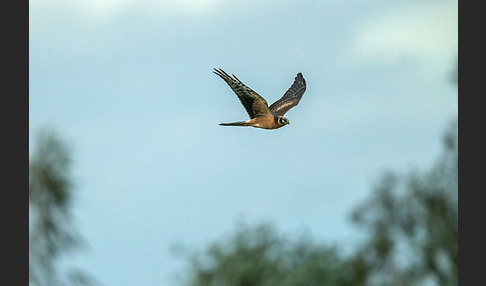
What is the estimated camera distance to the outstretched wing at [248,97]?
1061 inches

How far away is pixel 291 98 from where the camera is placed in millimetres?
31812

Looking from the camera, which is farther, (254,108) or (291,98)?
(291,98)

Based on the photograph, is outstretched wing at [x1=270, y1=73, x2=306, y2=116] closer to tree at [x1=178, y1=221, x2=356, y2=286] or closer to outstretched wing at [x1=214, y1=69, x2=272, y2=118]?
outstretched wing at [x1=214, y1=69, x2=272, y2=118]

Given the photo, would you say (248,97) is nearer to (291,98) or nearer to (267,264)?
(291,98)

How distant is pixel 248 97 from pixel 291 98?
15.5 ft

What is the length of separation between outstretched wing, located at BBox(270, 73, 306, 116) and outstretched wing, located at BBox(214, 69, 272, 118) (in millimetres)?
1895

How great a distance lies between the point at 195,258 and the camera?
64750 millimetres

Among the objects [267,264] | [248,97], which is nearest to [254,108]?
[248,97]

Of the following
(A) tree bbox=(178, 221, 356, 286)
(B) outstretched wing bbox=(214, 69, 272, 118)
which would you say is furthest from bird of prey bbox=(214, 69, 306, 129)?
(A) tree bbox=(178, 221, 356, 286)

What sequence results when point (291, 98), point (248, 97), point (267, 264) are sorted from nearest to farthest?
point (248, 97), point (291, 98), point (267, 264)

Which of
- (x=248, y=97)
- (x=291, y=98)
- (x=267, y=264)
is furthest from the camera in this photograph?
(x=267, y=264)

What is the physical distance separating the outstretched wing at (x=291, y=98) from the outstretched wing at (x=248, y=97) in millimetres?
1895

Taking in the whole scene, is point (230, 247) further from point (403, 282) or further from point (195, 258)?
point (403, 282)

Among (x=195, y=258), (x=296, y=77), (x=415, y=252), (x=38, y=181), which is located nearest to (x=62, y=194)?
(x=38, y=181)
